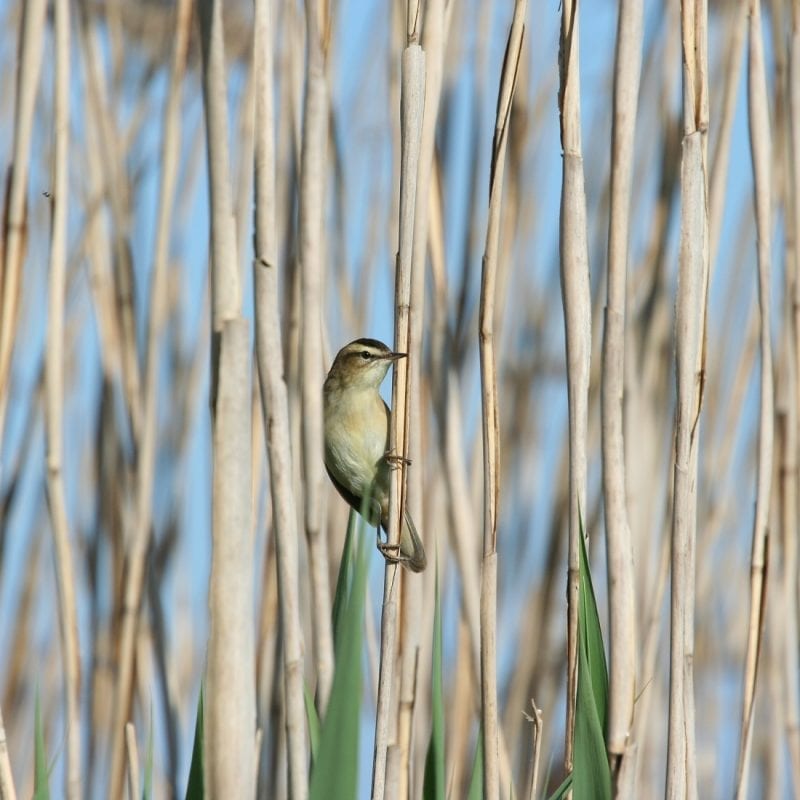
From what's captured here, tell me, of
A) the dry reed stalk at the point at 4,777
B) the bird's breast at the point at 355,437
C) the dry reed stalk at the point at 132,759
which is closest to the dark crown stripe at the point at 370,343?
the bird's breast at the point at 355,437

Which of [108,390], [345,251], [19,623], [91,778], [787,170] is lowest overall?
[91,778]

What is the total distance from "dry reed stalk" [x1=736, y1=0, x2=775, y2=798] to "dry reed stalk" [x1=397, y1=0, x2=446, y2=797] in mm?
434

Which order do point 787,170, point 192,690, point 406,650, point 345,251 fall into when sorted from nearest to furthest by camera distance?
point 406,650, point 787,170, point 345,251, point 192,690

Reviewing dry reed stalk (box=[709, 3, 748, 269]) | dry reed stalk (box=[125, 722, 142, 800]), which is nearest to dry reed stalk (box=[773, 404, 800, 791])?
dry reed stalk (box=[709, 3, 748, 269])

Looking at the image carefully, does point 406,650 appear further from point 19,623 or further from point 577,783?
point 19,623

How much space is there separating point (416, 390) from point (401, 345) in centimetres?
12

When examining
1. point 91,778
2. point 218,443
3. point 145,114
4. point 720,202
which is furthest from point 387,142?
point 218,443

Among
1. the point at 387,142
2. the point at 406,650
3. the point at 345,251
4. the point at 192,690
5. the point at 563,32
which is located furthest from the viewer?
the point at 192,690

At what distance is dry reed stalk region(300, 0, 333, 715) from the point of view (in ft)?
4.36

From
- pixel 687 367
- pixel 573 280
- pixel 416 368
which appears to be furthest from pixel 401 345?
pixel 687 367

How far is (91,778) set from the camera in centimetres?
199

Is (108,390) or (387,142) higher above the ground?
(387,142)

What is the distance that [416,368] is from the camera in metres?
1.30

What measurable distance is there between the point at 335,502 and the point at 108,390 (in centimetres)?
48
